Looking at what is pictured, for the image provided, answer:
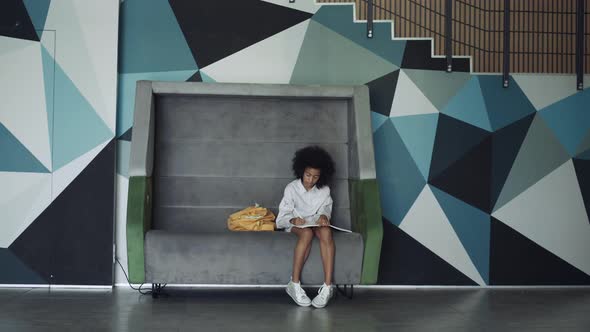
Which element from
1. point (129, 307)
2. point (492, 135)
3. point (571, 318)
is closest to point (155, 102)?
point (129, 307)

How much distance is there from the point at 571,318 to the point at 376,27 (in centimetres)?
261

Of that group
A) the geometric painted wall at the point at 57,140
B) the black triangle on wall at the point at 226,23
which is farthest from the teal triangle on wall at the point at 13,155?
the black triangle on wall at the point at 226,23

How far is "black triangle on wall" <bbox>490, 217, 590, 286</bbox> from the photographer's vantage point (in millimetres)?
5297

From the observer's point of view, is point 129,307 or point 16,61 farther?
point 16,61

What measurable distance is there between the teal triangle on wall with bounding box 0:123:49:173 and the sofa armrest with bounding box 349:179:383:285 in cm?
241

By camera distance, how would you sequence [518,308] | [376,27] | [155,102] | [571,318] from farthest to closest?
[376,27], [155,102], [518,308], [571,318]

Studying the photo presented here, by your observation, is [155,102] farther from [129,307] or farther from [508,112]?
[508,112]

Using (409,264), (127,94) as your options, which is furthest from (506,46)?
(127,94)

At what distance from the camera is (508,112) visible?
5.35 meters

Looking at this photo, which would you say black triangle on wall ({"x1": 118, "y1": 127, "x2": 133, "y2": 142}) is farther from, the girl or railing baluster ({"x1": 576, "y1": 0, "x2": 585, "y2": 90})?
railing baluster ({"x1": 576, "y1": 0, "x2": 585, "y2": 90})

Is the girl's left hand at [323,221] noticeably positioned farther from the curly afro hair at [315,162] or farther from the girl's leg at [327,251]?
the curly afro hair at [315,162]

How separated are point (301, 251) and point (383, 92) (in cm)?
163

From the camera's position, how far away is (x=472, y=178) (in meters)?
5.30

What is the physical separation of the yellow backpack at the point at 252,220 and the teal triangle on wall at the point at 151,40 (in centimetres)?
125
